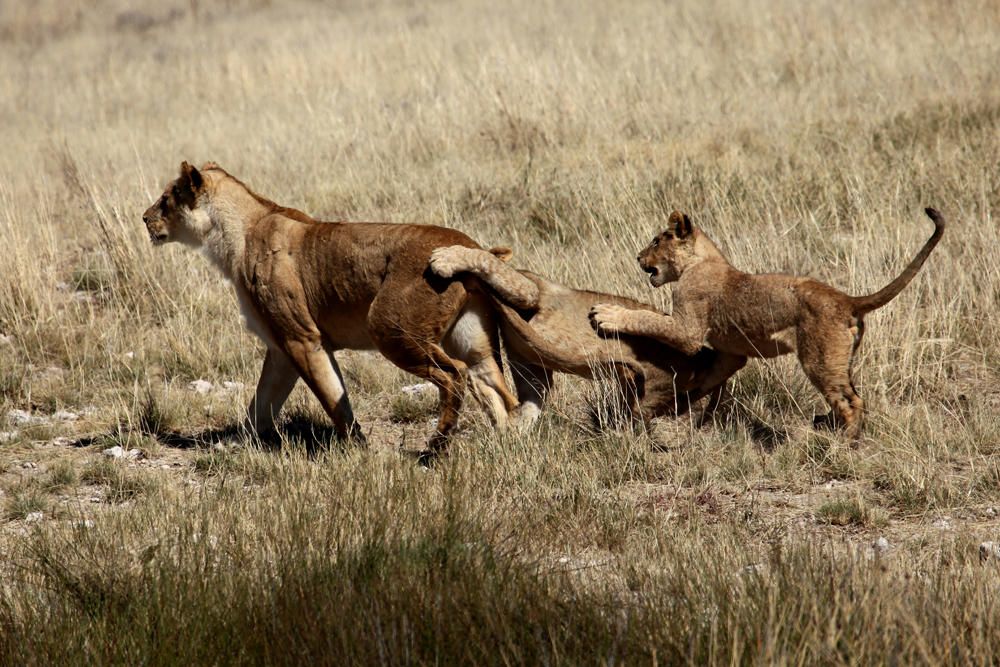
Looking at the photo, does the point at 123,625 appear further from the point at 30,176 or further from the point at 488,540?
the point at 30,176

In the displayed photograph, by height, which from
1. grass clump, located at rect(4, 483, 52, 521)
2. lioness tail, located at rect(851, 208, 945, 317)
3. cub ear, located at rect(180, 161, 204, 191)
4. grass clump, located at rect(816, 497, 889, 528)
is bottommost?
grass clump, located at rect(816, 497, 889, 528)

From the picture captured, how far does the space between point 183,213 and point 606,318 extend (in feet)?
9.45

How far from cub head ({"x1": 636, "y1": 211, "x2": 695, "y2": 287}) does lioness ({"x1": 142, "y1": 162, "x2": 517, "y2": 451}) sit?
1.11 m

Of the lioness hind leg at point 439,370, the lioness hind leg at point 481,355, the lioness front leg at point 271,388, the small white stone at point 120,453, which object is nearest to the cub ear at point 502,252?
the lioness hind leg at point 481,355

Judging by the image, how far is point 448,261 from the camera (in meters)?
5.10

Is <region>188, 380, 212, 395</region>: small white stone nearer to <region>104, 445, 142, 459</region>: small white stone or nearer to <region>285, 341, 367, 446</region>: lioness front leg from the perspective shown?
<region>104, 445, 142, 459</region>: small white stone

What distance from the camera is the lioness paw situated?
507cm

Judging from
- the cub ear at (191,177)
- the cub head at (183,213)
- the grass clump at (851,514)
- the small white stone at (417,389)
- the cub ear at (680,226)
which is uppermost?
the cub ear at (191,177)

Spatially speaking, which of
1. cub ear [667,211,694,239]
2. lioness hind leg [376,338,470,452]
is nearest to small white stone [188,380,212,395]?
lioness hind leg [376,338,470,452]

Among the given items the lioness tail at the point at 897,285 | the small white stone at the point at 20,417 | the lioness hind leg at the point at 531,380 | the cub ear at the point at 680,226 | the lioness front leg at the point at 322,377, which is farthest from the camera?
the small white stone at the point at 20,417

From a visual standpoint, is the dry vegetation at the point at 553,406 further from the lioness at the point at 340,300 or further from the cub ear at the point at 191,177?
the cub ear at the point at 191,177

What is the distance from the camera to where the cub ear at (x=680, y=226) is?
5645 mm

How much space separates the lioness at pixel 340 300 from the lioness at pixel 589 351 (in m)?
0.22

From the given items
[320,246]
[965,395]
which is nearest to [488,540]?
[320,246]
